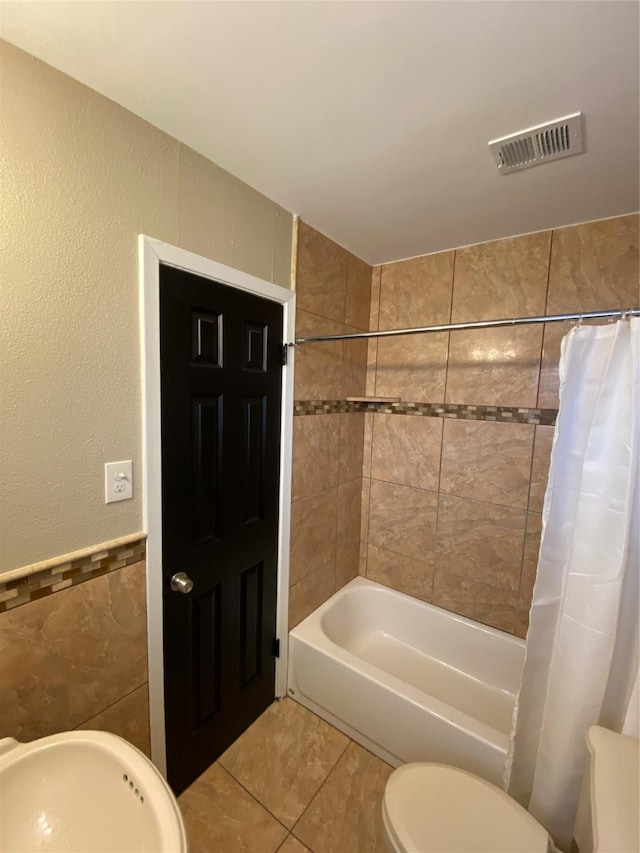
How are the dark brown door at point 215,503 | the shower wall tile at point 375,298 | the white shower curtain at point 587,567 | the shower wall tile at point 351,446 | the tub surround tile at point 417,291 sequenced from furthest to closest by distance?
the shower wall tile at point 375,298 < the shower wall tile at point 351,446 < the tub surround tile at point 417,291 < the dark brown door at point 215,503 < the white shower curtain at point 587,567

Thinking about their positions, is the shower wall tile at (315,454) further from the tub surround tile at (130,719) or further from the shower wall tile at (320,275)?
the tub surround tile at (130,719)

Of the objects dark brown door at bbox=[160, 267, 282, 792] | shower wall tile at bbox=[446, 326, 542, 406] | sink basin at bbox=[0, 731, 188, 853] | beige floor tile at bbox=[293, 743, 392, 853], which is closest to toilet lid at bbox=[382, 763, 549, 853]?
beige floor tile at bbox=[293, 743, 392, 853]

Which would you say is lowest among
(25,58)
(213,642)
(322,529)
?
(213,642)

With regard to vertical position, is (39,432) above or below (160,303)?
below

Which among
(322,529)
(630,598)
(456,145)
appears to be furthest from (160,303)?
(630,598)

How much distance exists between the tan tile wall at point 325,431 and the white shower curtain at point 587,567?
1041mm

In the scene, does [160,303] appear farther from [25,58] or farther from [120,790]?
[120,790]

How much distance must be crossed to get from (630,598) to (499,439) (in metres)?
0.95

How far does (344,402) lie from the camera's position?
2.06 meters

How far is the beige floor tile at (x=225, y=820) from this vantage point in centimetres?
126

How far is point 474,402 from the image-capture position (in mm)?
1921

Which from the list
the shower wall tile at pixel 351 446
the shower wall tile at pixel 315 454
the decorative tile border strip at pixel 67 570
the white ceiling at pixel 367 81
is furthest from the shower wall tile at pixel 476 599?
the white ceiling at pixel 367 81

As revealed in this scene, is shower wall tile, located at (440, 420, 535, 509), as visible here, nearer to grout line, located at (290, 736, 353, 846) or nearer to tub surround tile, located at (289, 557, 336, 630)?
tub surround tile, located at (289, 557, 336, 630)

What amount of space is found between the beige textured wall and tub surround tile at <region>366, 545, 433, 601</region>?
157 centimetres
